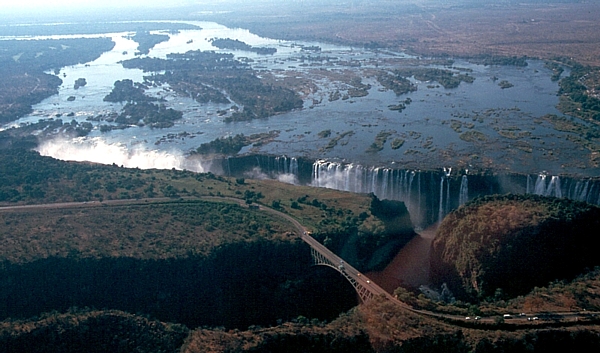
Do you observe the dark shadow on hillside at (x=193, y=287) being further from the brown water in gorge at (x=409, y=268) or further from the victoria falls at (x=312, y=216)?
the brown water in gorge at (x=409, y=268)

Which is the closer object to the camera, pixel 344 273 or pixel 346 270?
pixel 344 273

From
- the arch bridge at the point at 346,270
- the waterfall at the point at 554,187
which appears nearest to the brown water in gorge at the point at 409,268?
the arch bridge at the point at 346,270

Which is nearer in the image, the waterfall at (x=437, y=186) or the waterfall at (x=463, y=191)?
the waterfall at (x=437, y=186)

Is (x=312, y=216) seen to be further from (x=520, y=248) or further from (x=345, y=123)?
(x=345, y=123)

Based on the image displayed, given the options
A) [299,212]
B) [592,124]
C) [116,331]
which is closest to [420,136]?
[592,124]

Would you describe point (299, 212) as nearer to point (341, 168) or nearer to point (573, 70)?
point (341, 168)

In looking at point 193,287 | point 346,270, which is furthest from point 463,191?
point 193,287
